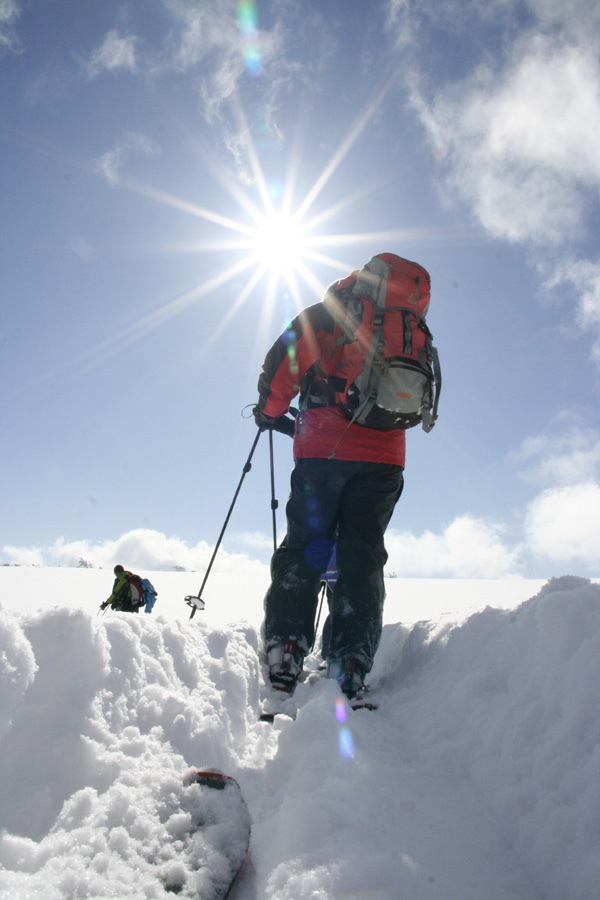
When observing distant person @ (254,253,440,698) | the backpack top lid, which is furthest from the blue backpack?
the backpack top lid

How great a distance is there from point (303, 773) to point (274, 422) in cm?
244

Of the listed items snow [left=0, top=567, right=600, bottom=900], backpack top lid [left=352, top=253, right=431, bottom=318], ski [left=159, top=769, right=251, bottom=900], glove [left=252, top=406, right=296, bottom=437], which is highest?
backpack top lid [left=352, top=253, right=431, bottom=318]

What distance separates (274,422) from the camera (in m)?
3.44

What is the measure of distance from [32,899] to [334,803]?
1.96ft

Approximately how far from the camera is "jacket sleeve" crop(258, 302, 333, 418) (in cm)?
288

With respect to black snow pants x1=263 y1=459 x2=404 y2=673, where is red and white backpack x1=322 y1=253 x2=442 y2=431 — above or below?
above

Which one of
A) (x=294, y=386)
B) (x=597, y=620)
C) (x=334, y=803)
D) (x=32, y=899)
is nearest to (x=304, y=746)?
(x=334, y=803)

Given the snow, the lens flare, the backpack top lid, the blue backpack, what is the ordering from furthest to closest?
1. the blue backpack
2. the backpack top lid
3. the lens flare
4. the snow

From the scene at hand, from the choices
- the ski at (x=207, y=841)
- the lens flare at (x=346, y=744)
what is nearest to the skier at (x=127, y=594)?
the lens flare at (x=346, y=744)

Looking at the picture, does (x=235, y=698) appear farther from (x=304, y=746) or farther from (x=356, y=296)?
(x=356, y=296)

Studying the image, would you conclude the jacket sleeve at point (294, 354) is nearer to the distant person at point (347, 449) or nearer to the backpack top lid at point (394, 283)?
the distant person at point (347, 449)

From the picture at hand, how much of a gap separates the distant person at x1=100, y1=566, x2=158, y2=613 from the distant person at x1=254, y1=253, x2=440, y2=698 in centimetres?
499

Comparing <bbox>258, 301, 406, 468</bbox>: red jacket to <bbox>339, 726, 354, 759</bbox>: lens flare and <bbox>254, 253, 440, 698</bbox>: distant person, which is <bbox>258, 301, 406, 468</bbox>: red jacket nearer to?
<bbox>254, 253, 440, 698</bbox>: distant person

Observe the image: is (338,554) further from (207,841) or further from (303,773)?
Answer: (207,841)
